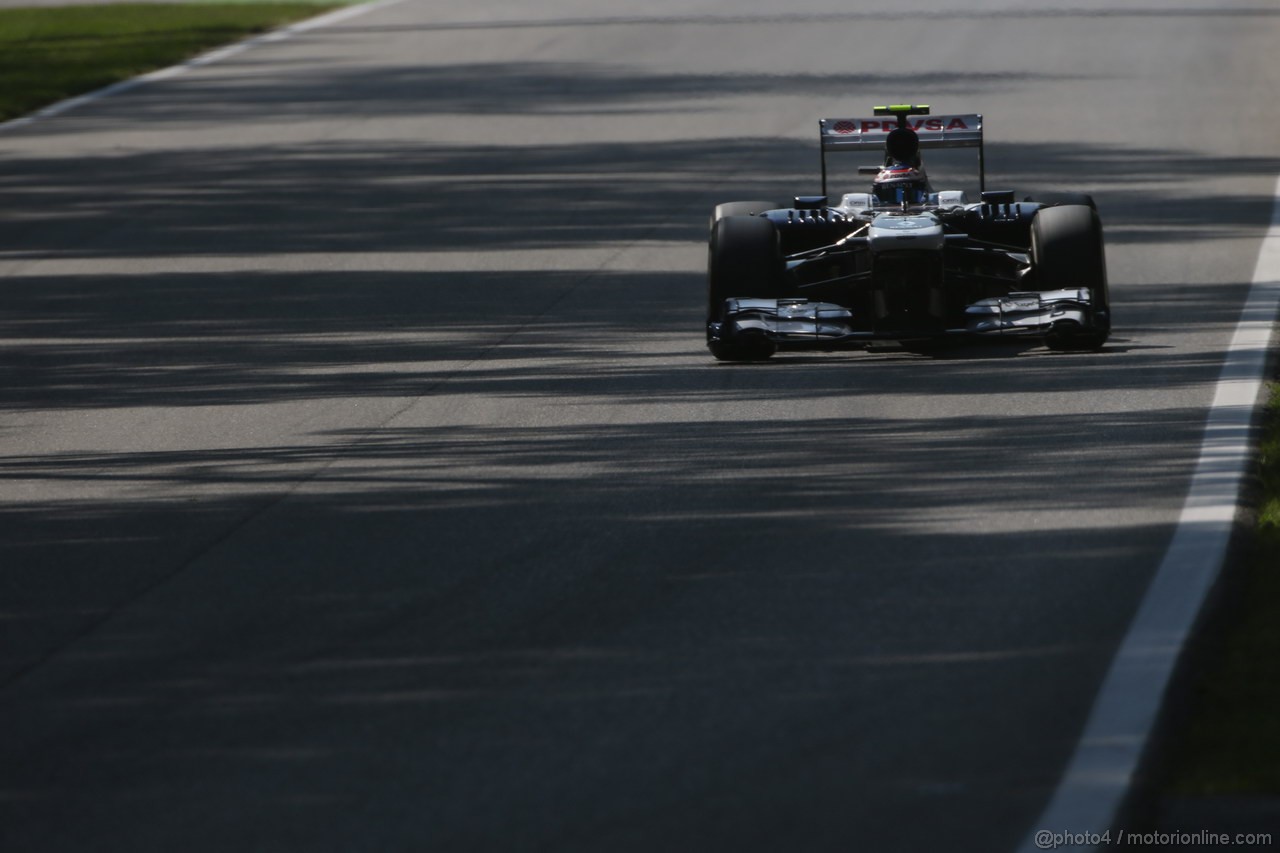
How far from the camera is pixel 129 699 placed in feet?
19.7

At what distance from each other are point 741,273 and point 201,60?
18.2 m

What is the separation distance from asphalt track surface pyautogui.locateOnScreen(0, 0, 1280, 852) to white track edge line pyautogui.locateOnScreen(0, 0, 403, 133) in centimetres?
515

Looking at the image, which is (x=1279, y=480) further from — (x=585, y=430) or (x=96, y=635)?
(x=96, y=635)

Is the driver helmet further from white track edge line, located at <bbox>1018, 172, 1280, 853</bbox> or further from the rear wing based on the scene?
white track edge line, located at <bbox>1018, 172, 1280, 853</bbox>

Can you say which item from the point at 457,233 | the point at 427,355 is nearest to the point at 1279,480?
the point at 427,355

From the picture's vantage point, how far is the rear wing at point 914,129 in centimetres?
1170

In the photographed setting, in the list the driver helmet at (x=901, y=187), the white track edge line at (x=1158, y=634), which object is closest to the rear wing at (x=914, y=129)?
the driver helmet at (x=901, y=187)

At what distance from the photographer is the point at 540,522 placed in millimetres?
7711

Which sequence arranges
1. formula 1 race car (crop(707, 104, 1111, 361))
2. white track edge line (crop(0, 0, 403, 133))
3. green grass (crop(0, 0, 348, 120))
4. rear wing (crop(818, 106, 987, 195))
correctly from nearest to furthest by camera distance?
1. formula 1 race car (crop(707, 104, 1111, 361))
2. rear wing (crop(818, 106, 987, 195))
3. white track edge line (crop(0, 0, 403, 133))
4. green grass (crop(0, 0, 348, 120))

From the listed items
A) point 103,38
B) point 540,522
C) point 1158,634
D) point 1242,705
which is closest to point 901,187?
point 540,522

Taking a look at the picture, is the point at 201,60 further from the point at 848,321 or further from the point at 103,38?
the point at 848,321

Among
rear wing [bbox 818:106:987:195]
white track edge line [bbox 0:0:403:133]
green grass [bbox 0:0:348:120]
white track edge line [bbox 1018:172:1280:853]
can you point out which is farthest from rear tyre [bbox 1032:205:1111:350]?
green grass [bbox 0:0:348:120]

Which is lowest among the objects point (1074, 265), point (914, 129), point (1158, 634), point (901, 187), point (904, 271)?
point (1158, 634)

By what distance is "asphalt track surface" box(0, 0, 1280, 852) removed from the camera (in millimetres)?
5309
